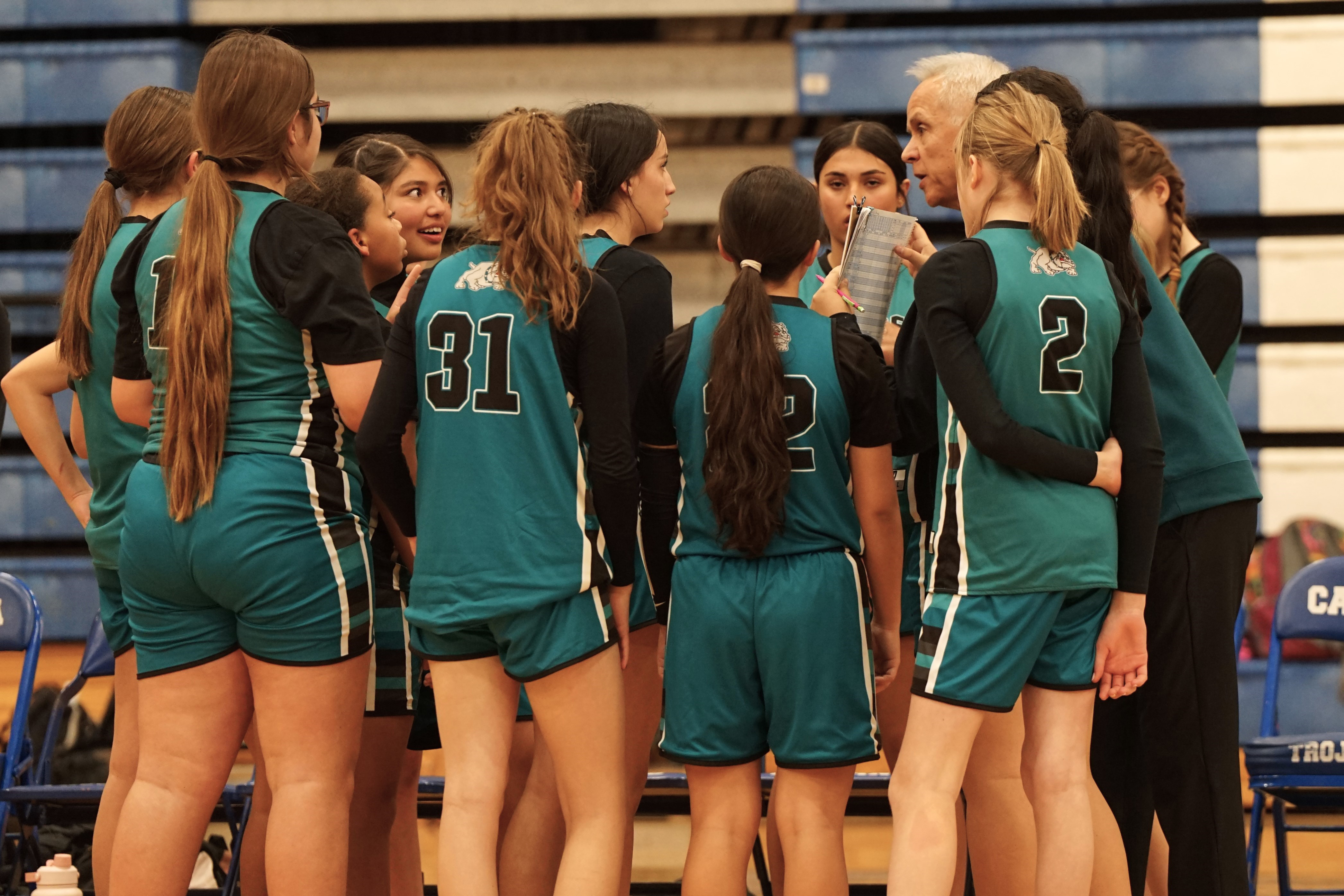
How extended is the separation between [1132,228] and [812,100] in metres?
3.43

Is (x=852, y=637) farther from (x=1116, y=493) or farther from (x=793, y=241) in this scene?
(x=793, y=241)

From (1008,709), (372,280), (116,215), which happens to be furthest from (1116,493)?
(116,215)

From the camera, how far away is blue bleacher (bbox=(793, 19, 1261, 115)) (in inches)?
209

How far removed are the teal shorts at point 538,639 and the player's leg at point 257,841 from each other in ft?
1.43

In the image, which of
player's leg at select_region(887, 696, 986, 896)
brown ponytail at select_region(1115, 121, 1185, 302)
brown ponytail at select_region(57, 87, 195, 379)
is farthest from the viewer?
brown ponytail at select_region(1115, 121, 1185, 302)

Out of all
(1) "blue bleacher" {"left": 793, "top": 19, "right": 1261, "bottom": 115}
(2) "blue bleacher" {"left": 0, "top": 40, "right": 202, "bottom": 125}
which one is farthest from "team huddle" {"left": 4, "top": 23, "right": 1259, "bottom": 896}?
(2) "blue bleacher" {"left": 0, "top": 40, "right": 202, "bottom": 125}

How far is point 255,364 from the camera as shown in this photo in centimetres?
191

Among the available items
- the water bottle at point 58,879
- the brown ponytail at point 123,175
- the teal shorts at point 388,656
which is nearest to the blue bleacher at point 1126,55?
the brown ponytail at point 123,175

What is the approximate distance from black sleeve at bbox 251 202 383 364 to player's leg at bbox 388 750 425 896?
792 millimetres

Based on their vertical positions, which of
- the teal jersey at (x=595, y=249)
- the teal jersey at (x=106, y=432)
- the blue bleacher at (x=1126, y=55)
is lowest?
the teal jersey at (x=106, y=432)

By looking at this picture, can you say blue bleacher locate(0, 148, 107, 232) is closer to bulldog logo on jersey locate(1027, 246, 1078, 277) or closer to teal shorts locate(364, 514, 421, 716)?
teal shorts locate(364, 514, 421, 716)

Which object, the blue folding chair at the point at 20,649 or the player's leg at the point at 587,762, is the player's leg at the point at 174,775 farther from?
the blue folding chair at the point at 20,649

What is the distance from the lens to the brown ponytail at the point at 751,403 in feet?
6.51

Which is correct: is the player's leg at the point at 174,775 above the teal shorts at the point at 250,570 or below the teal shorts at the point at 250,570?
below
